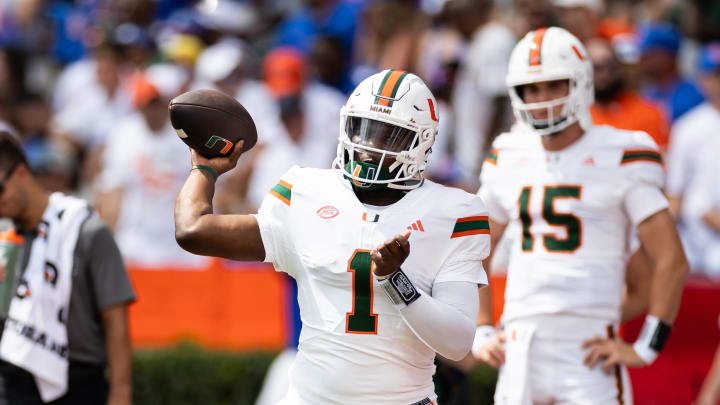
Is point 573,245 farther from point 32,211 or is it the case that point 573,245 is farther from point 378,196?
point 32,211

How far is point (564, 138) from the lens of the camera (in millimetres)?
4789

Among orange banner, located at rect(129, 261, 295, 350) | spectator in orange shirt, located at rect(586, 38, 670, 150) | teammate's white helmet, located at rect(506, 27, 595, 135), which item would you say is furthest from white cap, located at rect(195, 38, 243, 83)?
teammate's white helmet, located at rect(506, 27, 595, 135)

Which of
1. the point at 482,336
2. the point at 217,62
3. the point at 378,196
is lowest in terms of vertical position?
the point at 482,336

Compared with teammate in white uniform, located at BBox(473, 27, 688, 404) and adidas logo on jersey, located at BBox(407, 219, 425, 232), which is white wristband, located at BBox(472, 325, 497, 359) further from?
adidas logo on jersey, located at BBox(407, 219, 425, 232)

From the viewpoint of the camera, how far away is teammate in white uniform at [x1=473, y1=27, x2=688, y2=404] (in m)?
4.59

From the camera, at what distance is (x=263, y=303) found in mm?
7848

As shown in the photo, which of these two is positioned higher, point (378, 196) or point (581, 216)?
point (378, 196)

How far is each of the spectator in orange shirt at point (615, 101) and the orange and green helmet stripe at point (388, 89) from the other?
3.67 meters

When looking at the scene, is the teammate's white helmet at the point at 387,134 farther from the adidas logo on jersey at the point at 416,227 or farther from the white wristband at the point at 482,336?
the white wristband at the point at 482,336

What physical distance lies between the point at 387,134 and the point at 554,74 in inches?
52.1

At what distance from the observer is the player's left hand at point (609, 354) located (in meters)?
4.55

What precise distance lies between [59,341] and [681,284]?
2723mm

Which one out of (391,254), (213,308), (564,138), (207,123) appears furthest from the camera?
(213,308)

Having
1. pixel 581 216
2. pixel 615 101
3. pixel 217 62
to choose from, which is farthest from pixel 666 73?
pixel 581 216
